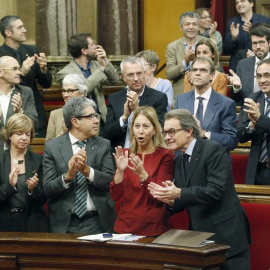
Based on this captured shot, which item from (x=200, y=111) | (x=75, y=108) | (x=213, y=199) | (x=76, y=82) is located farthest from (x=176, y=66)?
(x=213, y=199)

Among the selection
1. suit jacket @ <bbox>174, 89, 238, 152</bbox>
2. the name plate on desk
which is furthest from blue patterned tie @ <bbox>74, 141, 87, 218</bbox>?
suit jacket @ <bbox>174, 89, 238, 152</bbox>

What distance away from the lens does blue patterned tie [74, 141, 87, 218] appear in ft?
17.2

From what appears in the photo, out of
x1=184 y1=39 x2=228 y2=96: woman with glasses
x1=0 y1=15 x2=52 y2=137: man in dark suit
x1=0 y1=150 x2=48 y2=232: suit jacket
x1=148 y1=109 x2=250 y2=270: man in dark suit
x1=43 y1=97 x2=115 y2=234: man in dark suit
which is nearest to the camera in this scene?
x1=148 y1=109 x2=250 y2=270: man in dark suit

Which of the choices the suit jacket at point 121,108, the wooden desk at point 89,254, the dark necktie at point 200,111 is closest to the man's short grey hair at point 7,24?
the suit jacket at point 121,108

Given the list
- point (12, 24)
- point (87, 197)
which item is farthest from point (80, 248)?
point (12, 24)

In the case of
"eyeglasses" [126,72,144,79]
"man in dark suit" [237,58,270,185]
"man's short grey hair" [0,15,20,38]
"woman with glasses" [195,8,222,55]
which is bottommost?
"man in dark suit" [237,58,270,185]

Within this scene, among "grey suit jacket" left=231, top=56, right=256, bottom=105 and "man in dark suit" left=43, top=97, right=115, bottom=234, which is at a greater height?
"grey suit jacket" left=231, top=56, right=256, bottom=105

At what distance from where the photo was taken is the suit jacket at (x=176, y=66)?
25.0 ft

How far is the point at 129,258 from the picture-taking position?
14.8 ft

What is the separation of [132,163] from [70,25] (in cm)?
401

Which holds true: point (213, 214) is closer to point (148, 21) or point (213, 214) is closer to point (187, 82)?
point (187, 82)

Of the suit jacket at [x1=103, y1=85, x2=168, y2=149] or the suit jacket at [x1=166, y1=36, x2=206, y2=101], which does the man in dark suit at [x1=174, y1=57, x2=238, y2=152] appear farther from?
the suit jacket at [x1=166, y1=36, x2=206, y2=101]

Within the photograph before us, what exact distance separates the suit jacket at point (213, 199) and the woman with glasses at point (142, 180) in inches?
7.4

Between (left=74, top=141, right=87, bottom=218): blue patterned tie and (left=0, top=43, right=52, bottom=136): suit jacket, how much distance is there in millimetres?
2171
